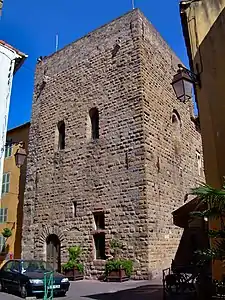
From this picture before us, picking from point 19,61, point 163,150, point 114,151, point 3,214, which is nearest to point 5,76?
point 19,61

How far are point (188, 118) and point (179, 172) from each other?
12.8 ft

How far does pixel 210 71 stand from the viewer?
7.13m

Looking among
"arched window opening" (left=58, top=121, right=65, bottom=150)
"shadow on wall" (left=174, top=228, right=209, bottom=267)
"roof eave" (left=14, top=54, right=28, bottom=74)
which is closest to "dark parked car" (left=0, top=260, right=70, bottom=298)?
"roof eave" (left=14, top=54, right=28, bottom=74)

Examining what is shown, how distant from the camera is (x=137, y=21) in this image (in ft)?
49.3

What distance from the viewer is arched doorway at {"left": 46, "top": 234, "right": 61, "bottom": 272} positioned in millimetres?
14589

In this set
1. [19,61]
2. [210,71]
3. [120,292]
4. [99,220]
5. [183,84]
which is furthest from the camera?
[99,220]

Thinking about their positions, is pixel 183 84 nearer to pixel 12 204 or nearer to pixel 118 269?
pixel 118 269

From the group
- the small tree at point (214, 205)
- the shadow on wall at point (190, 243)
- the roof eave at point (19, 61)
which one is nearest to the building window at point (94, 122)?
the roof eave at point (19, 61)

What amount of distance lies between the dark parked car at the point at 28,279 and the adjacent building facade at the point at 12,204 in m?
7.11

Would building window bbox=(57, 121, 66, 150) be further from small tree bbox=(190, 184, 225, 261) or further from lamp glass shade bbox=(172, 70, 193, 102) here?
small tree bbox=(190, 184, 225, 261)

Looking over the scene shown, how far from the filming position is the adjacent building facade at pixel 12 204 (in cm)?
1755

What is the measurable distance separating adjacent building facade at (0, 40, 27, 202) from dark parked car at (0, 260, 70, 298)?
114 inches

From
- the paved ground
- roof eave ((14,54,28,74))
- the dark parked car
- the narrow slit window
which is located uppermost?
roof eave ((14,54,28,74))

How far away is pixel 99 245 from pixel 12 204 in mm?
6910
